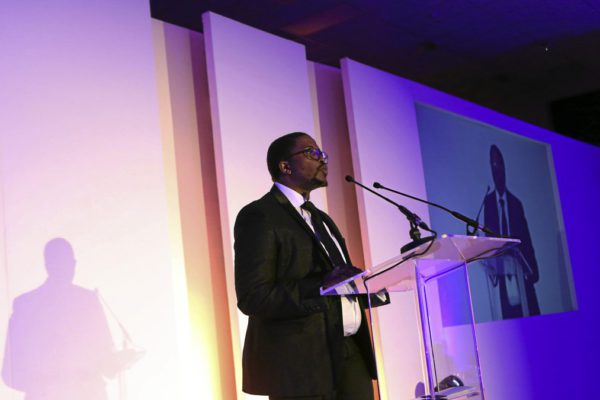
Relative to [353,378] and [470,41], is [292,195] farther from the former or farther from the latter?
[470,41]

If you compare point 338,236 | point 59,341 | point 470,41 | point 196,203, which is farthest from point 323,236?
point 470,41

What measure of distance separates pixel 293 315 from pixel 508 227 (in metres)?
4.80

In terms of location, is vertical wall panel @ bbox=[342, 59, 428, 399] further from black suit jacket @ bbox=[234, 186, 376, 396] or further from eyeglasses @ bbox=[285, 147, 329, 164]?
black suit jacket @ bbox=[234, 186, 376, 396]

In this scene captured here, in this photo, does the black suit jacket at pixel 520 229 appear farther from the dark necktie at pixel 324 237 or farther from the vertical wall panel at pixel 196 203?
the dark necktie at pixel 324 237

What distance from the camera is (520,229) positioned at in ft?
23.2

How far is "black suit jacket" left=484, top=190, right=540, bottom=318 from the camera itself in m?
6.69

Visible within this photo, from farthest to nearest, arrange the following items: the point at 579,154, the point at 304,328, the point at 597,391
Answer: the point at 579,154
the point at 597,391
the point at 304,328

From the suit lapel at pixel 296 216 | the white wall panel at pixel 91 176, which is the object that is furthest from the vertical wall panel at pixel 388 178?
the suit lapel at pixel 296 216

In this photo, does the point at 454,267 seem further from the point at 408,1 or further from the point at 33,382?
the point at 408,1

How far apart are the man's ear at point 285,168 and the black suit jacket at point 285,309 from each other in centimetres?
25

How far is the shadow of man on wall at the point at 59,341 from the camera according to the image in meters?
3.12

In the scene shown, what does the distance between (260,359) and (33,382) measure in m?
1.16

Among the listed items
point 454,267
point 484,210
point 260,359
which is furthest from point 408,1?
point 260,359

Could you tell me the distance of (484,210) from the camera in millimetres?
6594
